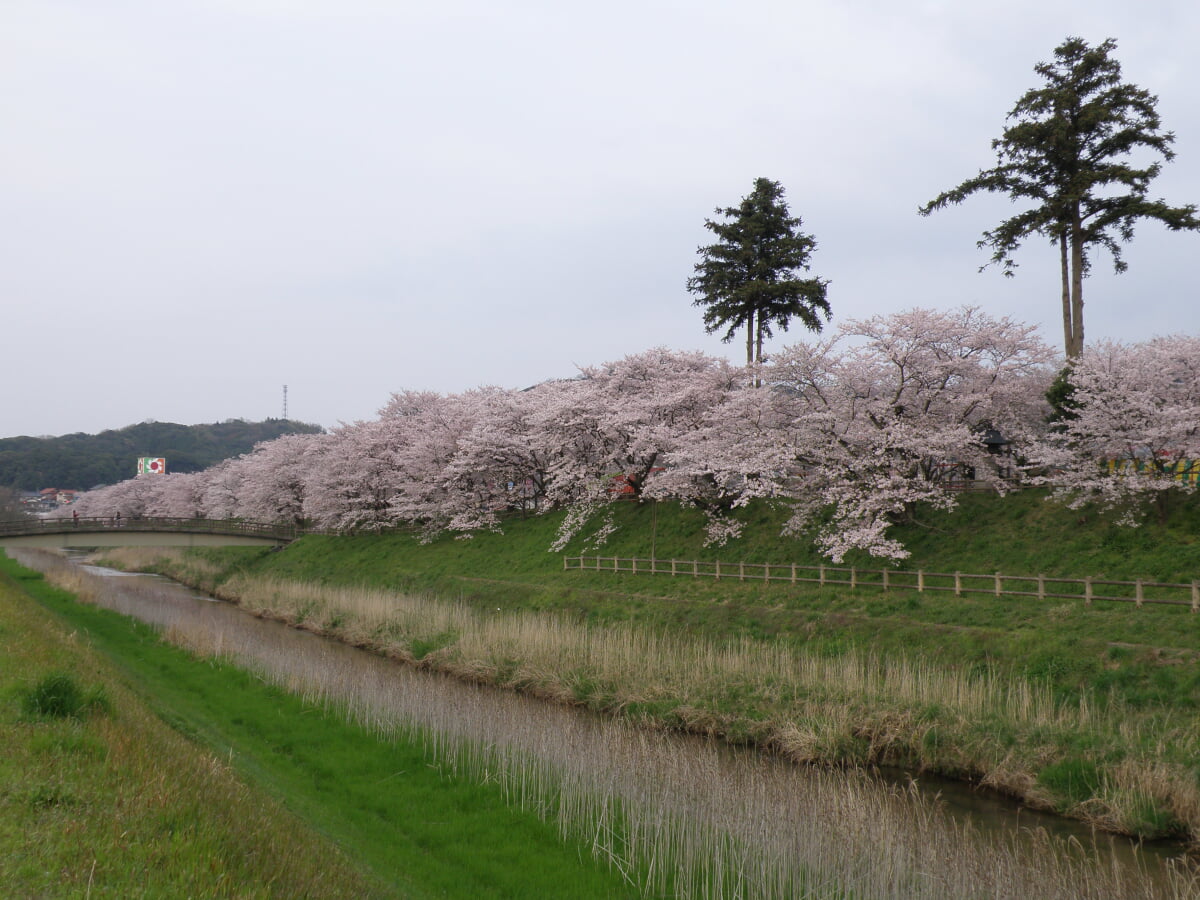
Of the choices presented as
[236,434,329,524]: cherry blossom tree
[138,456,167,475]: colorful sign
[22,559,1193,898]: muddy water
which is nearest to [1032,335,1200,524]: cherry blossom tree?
[22,559,1193,898]: muddy water

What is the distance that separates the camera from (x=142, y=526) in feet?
183

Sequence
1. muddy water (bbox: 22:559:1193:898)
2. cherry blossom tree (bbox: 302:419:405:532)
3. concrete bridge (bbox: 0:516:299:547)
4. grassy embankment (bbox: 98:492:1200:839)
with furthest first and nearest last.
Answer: cherry blossom tree (bbox: 302:419:405:532) < concrete bridge (bbox: 0:516:299:547) < grassy embankment (bbox: 98:492:1200:839) < muddy water (bbox: 22:559:1193:898)

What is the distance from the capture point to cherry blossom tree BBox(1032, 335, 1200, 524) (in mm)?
25344

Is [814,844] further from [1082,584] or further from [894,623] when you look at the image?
[1082,584]

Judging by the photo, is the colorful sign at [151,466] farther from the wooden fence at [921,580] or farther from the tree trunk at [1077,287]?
the tree trunk at [1077,287]

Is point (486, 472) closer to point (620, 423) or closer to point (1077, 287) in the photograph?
point (620, 423)

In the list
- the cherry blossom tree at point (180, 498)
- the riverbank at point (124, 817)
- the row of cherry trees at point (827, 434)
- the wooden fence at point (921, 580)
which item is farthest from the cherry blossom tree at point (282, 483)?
the riverbank at point (124, 817)

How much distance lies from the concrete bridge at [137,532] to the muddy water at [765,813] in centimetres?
4046

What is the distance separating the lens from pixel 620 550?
136 ft

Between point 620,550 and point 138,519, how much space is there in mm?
40082

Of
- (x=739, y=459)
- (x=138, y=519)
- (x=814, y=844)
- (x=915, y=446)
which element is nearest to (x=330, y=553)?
(x=138, y=519)

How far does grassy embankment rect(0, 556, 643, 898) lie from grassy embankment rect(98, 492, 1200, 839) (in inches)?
289

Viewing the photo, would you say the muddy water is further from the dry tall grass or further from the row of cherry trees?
the row of cherry trees

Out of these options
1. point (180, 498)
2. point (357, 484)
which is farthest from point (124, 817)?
point (180, 498)
